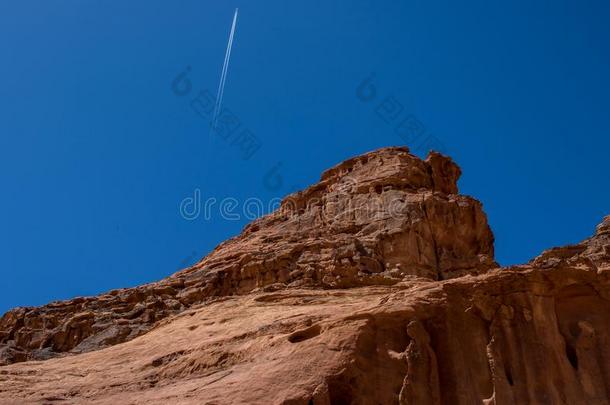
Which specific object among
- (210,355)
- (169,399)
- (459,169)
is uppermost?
(459,169)

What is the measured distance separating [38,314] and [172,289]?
35.9 ft

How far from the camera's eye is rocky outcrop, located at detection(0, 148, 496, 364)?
36219mm

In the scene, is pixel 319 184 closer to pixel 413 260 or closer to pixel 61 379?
pixel 413 260

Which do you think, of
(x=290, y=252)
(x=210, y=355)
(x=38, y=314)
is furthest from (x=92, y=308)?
(x=210, y=355)

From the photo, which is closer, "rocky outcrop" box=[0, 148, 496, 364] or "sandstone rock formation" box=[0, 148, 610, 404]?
"sandstone rock formation" box=[0, 148, 610, 404]

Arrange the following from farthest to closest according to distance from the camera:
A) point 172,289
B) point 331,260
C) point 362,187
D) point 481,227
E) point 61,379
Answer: point 362,187 < point 481,227 < point 172,289 < point 331,260 < point 61,379

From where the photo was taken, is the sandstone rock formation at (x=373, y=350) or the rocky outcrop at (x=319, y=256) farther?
the rocky outcrop at (x=319, y=256)

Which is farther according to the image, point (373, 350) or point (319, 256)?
point (319, 256)

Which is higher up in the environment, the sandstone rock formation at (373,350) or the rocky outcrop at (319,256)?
the rocky outcrop at (319,256)

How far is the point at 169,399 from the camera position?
17500 millimetres

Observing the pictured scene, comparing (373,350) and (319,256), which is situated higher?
(319,256)

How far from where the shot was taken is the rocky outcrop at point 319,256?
119 ft

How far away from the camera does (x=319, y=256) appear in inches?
1476

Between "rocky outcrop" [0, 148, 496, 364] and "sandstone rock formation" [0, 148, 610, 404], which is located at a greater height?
"rocky outcrop" [0, 148, 496, 364]
